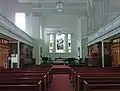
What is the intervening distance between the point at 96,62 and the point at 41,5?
26.1 ft

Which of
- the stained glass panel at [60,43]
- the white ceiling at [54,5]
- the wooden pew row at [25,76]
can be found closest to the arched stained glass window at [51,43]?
the stained glass panel at [60,43]

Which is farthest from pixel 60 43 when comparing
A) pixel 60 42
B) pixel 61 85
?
pixel 61 85

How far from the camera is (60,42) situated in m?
31.8

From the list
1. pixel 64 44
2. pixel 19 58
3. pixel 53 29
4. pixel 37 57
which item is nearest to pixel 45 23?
pixel 53 29

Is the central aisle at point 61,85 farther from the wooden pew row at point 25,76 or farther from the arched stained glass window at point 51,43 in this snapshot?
the arched stained glass window at point 51,43

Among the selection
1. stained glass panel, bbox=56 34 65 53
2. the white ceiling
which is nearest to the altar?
stained glass panel, bbox=56 34 65 53

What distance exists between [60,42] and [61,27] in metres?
1.97

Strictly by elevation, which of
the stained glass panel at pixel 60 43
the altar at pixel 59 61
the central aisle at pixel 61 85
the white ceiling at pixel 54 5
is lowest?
the central aisle at pixel 61 85

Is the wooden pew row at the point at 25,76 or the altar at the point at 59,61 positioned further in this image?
the altar at the point at 59,61

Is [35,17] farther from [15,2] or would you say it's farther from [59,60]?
[59,60]

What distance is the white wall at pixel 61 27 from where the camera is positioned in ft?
103

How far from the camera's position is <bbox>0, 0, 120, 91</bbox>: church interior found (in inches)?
328

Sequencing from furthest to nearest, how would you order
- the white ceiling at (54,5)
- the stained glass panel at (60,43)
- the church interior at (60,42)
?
1. the stained glass panel at (60,43)
2. the white ceiling at (54,5)
3. the church interior at (60,42)

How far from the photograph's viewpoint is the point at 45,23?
1266 inches
